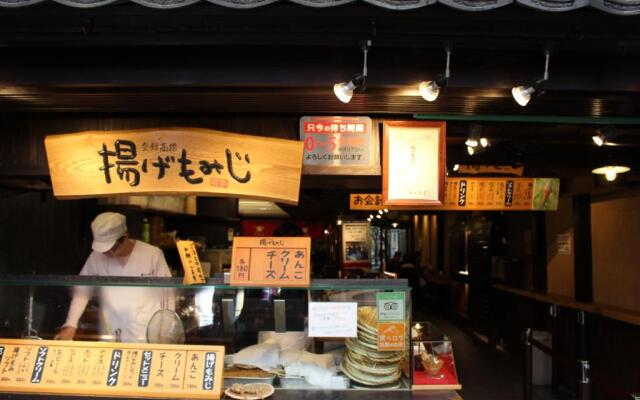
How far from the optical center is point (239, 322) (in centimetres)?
424

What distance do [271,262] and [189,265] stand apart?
644 mm

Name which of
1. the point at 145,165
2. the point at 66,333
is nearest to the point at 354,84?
the point at 145,165

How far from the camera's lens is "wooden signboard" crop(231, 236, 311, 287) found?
3.99 m

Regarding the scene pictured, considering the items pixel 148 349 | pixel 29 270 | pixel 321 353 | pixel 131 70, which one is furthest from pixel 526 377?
pixel 29 270

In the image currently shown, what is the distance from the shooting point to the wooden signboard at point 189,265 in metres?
4.04

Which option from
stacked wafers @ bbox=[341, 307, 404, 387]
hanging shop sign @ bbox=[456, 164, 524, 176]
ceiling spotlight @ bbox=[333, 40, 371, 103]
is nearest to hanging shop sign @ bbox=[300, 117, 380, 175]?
ceiling spotlight @ bbox=[333, 40, 371, 103]

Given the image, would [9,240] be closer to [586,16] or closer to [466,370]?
[586,16]

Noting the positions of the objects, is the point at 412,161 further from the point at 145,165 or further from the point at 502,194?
the point at 502,194

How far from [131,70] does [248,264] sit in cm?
183

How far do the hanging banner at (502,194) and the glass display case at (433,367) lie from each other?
552 centimetres

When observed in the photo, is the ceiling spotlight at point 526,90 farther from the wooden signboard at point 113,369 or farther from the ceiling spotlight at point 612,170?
the ceiling spotlight at point 612,170

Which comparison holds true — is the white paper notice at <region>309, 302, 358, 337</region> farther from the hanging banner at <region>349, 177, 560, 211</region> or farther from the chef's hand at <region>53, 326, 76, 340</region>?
the hanging banner at <region>349, 177, 560, 211</region>

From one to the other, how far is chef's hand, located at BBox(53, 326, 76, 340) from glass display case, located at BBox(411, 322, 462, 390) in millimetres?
2859

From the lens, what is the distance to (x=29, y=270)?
7.20 metres
